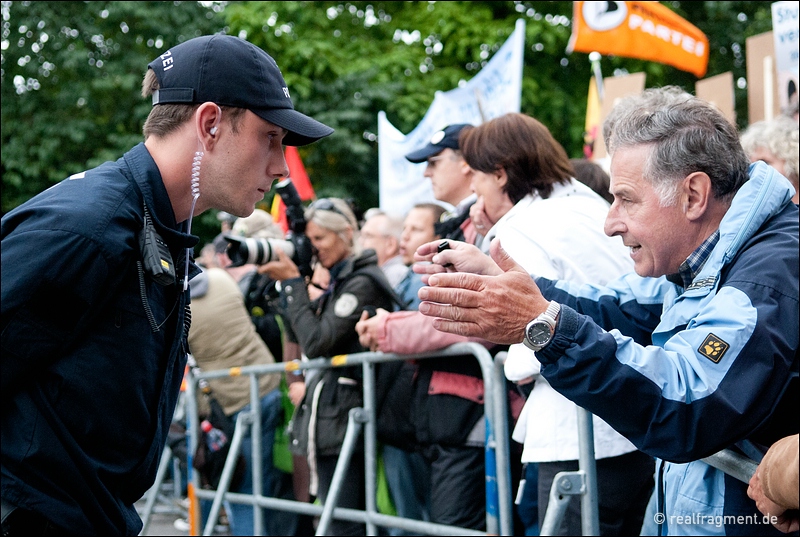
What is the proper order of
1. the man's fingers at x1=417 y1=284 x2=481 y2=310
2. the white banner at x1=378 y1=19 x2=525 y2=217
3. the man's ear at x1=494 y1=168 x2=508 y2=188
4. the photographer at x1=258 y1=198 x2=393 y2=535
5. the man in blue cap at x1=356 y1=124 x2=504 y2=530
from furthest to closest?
the white banner at x1=378 y1=19 x2=525 y2=217, the photographer at x1=258 y1=198 x2=393 y2=535, the man in blue cap at x1=356 y1=124 x2=504 y2=530, the man's ear at x1=494 y1=168 x2=508 y2=188, the man's fingers at x1=417 y1=284 x2=481 y2=310

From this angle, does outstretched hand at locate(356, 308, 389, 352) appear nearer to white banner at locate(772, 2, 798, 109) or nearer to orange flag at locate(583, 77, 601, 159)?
white banner at locate(772, 2, 798, 109)

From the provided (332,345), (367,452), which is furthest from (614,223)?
(332,345)

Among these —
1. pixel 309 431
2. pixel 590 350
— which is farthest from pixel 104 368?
pixel 309 431

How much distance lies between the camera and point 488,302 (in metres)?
2.25

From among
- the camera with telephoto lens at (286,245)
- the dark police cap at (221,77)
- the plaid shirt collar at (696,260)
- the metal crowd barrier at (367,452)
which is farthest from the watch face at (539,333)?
the camera with telephoto lens at (286,245)

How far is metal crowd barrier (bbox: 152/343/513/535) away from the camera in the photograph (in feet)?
12.7

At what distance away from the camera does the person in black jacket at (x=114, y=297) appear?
1.94 metres

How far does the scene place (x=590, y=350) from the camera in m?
2.15

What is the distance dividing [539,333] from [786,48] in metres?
4.23

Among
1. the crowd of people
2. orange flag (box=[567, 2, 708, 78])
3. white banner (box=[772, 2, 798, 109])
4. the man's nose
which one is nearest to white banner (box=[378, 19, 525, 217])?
orange flag (box=[567, 2, 708, 78])

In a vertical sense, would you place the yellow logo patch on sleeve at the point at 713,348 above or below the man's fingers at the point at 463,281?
below

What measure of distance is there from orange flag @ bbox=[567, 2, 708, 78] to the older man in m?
5.04

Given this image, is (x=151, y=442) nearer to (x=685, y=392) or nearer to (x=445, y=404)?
(x=685, y=392)

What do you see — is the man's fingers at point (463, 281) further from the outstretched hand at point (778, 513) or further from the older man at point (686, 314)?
the outstretched hand at point (778, 513)
